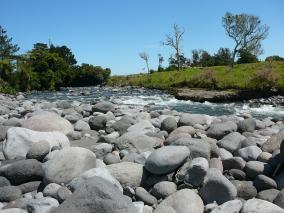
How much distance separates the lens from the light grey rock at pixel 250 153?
6230 mm

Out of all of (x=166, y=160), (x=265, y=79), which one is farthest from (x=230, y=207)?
(x=265, y=79)

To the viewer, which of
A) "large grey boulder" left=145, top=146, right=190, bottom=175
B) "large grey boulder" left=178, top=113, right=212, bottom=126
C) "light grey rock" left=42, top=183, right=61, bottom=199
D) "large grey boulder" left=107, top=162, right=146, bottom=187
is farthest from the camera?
"large grey boulder" left=178, top=113, right=212, bottom=126

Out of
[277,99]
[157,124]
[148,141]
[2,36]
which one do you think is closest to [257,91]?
[277,99]

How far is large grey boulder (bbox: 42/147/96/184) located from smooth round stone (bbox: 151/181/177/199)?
3.14 feet

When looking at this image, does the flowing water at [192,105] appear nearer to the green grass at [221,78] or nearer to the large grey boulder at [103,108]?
the green grass at [221,78]

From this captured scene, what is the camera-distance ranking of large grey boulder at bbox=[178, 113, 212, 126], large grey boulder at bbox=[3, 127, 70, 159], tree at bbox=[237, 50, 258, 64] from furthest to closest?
tree at bbox=[237, 50, 258, 64]
large grey boulder at bbox=[178, 113, 212, 126]
large grey boulder at bbox=[3, 127, 70, 159]

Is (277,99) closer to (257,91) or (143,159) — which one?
(257,91)

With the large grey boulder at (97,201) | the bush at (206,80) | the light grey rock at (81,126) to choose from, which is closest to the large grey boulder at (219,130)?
the light grey rock at (81,126)

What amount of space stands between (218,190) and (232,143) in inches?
76.0

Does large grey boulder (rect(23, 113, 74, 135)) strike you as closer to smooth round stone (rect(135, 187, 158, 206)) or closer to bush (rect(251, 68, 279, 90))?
smooth round stone (rect(135, 187, 158, 206))

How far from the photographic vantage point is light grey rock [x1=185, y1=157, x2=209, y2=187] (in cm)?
538

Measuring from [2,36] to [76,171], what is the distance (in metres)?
68.6

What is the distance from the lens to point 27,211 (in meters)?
4.59

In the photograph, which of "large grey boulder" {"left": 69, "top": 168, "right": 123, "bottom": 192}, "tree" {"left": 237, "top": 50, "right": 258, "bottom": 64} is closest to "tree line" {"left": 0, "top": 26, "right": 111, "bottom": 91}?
"tree" {"left": 237, "top": 50, "right": 258, "bottom": 64}
